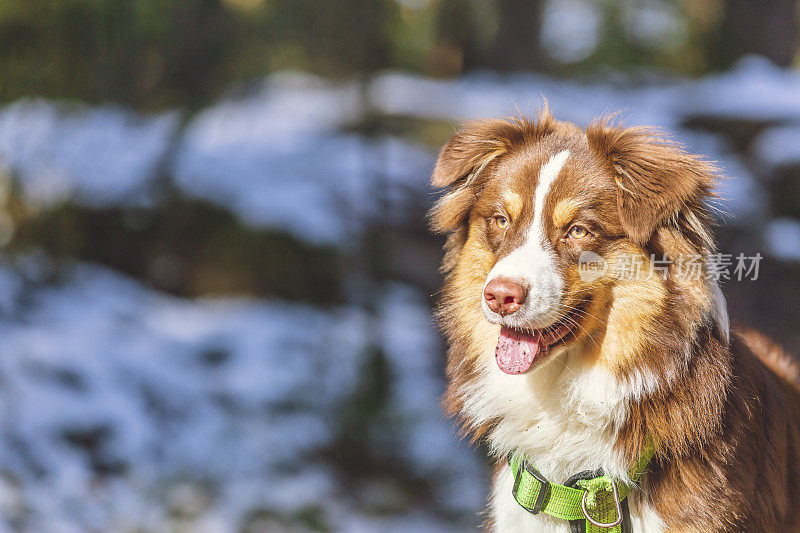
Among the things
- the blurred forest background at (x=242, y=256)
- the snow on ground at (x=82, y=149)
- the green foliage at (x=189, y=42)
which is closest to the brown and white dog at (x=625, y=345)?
the blurred forest background at (x=242, y=256)

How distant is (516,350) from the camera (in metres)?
2.46

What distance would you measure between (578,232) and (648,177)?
29 centimetres

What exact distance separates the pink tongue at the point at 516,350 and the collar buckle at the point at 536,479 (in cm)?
37

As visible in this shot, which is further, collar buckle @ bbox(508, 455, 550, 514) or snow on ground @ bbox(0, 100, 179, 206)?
snow on ground @ bbox(0, 100, 179, 206)

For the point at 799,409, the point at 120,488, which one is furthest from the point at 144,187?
the point at 799,409

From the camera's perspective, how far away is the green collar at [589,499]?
2398 mm

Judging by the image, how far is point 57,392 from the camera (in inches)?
236

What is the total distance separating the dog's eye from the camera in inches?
96.9

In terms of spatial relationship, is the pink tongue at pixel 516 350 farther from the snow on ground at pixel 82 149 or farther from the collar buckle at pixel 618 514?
the snow on ground at pixel 82 149

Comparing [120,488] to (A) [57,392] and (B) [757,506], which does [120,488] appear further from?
(B) [757,506]

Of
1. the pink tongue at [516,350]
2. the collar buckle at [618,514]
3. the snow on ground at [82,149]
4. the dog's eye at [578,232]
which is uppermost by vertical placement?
the snow on ground at [82,149]

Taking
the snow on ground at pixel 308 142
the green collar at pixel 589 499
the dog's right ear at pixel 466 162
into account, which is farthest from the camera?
the snow on ground at pixel 308 142

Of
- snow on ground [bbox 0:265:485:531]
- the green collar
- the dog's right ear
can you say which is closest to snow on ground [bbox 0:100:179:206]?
snow on ground [bbox 0:265:485:531]

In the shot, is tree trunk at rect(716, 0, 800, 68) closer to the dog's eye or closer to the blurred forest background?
the blurred forest background
